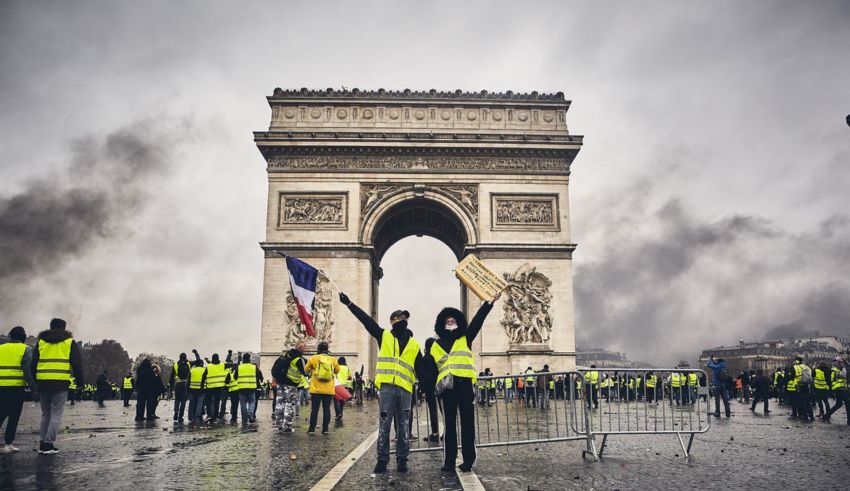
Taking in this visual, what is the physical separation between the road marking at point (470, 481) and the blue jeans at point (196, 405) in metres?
11.3

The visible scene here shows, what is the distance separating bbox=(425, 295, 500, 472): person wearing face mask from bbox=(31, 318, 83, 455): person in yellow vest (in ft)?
17.0

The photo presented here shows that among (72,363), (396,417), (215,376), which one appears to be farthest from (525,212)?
(396,417)

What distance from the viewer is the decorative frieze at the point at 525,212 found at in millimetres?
31469

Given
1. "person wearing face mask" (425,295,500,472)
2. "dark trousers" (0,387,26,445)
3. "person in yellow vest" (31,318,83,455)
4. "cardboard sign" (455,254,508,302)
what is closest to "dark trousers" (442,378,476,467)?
"person wearing face mask" (425,295,500,472)

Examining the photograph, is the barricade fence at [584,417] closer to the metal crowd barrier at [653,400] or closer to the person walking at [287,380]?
the metal crowd barrier at [653,400]

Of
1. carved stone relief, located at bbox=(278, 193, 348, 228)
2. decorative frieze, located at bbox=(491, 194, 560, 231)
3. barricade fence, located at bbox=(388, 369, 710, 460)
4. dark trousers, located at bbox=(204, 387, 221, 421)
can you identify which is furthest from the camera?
decorative frieze, located at bbox=(491, 194, 560, 231)

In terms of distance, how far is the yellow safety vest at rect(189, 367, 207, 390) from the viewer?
1551 cm

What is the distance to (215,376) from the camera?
1492cm

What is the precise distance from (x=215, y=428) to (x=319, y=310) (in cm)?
1681

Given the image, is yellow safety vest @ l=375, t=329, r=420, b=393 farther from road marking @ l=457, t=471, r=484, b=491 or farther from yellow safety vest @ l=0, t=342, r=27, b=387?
yellow safety vest @ l=0, t=342, r=27, b=387

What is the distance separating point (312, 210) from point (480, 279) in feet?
81.1

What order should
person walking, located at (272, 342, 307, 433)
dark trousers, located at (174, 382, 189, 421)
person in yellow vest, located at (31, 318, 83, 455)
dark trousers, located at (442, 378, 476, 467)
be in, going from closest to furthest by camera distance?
dark trousers, located at (442, 378, 476, 467), person in yellow vest, located at (31, 318, 83, 455), person walking, located at (272, 342, 307, 433), dark trousers, located at (174, 382, 189, 421)

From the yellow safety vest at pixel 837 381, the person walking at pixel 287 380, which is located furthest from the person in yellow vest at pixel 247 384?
the yellow safety vest at pixel 837 381

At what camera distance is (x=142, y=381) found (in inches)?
637
